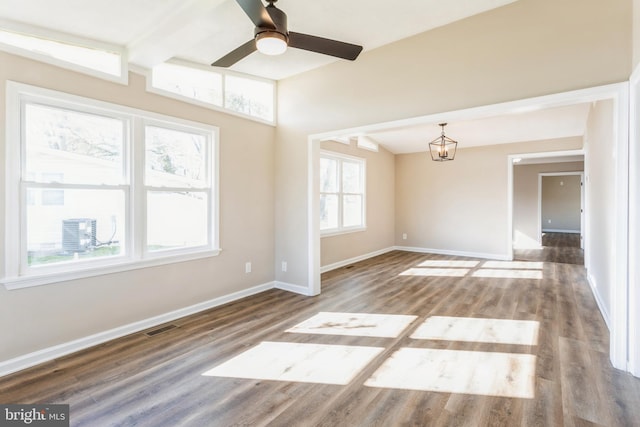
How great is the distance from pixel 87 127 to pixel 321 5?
2.37 meters

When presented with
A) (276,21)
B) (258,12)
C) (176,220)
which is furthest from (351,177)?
(258,12)

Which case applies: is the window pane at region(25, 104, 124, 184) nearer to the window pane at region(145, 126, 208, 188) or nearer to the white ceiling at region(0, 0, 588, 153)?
the window pane at region(145, 126, 208, 188)

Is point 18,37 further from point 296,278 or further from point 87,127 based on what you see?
point 296,278

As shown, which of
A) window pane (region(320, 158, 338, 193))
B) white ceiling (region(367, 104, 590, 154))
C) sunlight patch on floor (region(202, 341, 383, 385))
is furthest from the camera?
window pane (region(320, 158, 338, 193))

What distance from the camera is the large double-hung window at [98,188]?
2.42 meters

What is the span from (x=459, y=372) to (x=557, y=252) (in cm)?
703

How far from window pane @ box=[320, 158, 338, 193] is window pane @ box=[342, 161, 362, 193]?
29 centimetres

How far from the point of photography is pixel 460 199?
725cm

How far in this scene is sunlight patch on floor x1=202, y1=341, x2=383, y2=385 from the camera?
7.55 ft

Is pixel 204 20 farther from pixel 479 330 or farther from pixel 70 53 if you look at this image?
pixel 479 330

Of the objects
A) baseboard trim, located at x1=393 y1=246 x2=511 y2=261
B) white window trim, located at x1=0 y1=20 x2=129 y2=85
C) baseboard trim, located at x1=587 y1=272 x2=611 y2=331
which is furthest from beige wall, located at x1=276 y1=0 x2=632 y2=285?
baseboard trim, located at x1=393 y1=246 x2=511 y2=261

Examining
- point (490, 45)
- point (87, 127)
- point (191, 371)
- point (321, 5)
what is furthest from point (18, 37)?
point (490, 45)

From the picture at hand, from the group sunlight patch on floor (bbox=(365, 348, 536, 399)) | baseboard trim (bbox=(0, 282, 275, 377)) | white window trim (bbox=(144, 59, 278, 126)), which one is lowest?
sunlight patch on floor (bbox=(365, 348, 536, 399))

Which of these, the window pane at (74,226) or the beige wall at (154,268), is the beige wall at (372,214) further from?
the window pane at (74,226)
